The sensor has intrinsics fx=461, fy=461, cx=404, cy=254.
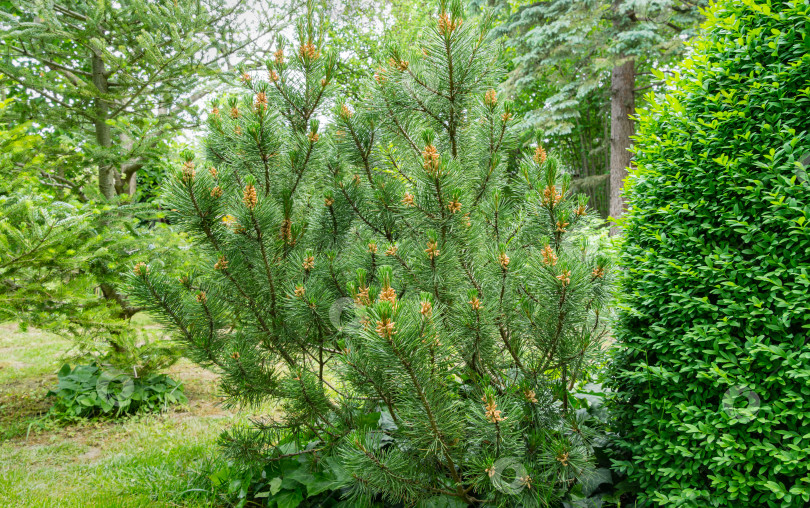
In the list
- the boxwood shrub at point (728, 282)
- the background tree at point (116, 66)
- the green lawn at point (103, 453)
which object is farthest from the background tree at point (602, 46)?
the green lawn at point (103, 453)

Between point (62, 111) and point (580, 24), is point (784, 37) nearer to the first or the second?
point (62, 111)

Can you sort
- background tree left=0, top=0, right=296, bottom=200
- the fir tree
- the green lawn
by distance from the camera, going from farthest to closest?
background tree left=0, top=0, right=296, bottom=200, the green lawn, the fir tree

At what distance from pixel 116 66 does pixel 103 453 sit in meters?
3.57

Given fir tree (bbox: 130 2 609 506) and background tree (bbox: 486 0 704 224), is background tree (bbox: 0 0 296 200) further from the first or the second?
background tree (bbox: 486 0 704 224)

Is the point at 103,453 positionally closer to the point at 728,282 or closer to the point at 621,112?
the point at 728,282

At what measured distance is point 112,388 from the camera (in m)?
4.63

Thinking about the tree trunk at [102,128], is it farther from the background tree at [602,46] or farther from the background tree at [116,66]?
the background tree at [602,46]

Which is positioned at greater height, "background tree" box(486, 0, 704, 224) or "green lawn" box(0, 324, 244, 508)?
"background tree" box(486, 0, 704, 224)

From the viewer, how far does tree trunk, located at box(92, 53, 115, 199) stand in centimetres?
486

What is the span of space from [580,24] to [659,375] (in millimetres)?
9193

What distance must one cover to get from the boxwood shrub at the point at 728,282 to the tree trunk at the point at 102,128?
16.6ft

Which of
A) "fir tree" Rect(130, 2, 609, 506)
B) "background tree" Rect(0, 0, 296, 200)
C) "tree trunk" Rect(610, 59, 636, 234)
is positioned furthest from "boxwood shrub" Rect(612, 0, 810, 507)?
"tree trunk" Rect(610, 59, 636, 234)

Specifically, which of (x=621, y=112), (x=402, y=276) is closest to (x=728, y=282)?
(x=402, y=276)

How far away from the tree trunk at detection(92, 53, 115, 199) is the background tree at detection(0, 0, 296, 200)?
0.01 m
